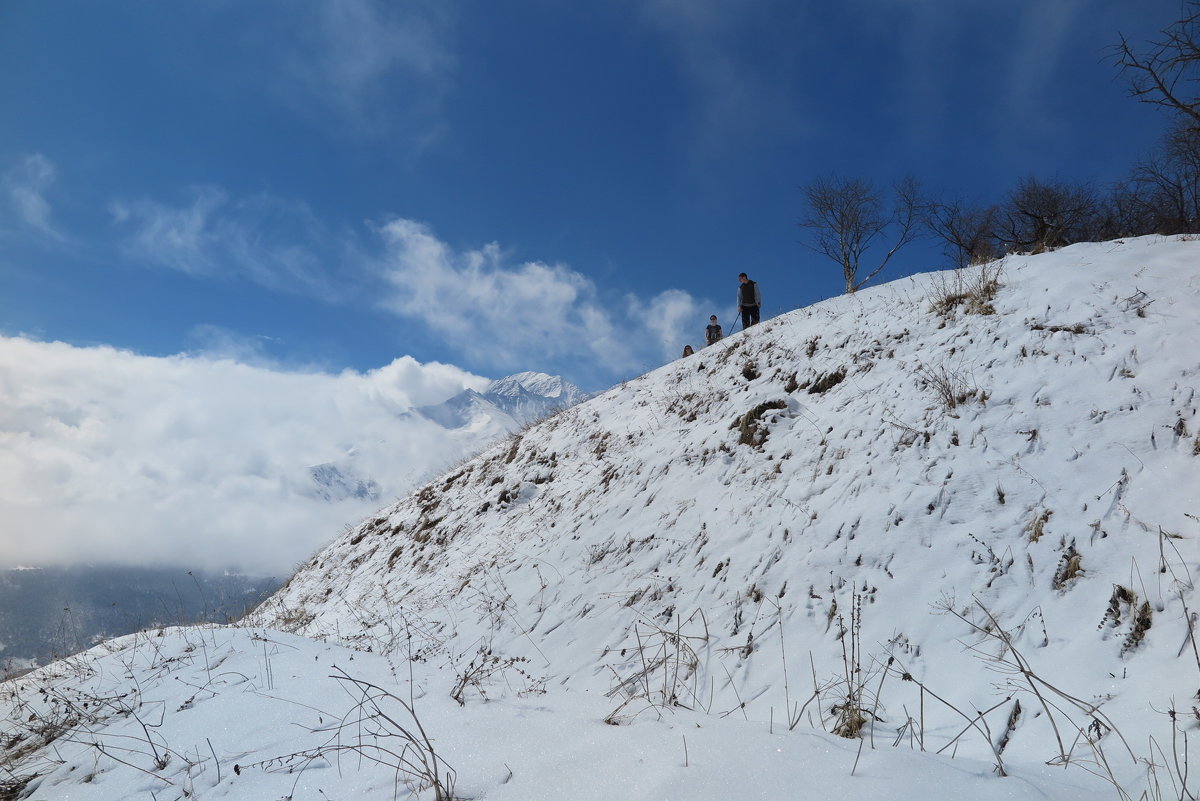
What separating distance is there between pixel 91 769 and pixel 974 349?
9.65 meters

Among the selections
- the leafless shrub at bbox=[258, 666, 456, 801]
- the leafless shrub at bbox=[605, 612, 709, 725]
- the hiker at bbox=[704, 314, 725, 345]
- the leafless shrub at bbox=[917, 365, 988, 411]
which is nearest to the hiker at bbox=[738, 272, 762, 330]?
the hiker at bbox=[704, 314, 725, 345]

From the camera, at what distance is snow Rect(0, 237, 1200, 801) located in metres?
2.65

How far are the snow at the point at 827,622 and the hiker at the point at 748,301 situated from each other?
21.6ft

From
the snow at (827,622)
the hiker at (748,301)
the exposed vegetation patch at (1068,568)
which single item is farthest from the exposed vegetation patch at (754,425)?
the hiker at (748,301)

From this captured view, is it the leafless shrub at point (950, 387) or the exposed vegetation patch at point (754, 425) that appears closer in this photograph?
the leafless shrub at point (950, 387)

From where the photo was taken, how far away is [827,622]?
4594mm

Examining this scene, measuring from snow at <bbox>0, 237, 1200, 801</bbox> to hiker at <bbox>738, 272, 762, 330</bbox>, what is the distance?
6.57m

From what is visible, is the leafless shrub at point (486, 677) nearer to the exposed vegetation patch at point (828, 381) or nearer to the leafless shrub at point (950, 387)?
the leafless shrub at point (950, 387)

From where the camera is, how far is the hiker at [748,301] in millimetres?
16047

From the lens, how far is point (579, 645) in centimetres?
582

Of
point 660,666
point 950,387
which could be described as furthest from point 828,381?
point 660,666

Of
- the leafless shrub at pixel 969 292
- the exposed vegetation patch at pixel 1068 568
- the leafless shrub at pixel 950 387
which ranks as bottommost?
the exposed vegetation patch at pixel 1068 568

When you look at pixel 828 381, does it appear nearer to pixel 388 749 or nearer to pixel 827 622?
pixel 827 622

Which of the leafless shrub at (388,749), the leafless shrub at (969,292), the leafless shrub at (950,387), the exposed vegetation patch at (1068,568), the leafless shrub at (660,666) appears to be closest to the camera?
the leafless shrub at (388,749)
